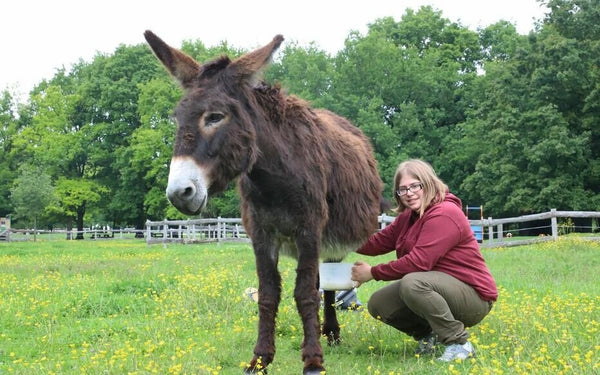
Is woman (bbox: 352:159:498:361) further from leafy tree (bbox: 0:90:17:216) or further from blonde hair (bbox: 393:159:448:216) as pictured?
leafy tree (bbox: 0:90:17:216)

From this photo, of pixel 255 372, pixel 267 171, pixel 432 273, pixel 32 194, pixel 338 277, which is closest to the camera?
pixel 267 171

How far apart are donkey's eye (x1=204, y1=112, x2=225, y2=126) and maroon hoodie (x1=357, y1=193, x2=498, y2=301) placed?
1.73 metres

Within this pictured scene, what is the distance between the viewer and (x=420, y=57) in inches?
1507

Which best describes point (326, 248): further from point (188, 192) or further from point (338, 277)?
point (188, 192)

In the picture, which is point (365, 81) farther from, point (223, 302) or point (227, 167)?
point (227, 167)

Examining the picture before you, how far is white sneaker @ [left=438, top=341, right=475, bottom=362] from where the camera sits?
162 inches

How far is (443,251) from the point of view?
416 centimetres

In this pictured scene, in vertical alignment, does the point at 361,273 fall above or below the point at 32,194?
below

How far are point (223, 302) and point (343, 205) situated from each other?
2.81 m

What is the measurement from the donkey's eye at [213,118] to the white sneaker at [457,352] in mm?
2339

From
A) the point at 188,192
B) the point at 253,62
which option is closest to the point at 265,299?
the point at 188,192

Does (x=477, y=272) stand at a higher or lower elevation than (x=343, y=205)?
lower

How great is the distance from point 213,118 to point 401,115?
102 feet

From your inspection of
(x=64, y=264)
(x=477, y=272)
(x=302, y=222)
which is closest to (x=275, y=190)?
(x=302, y=222)
